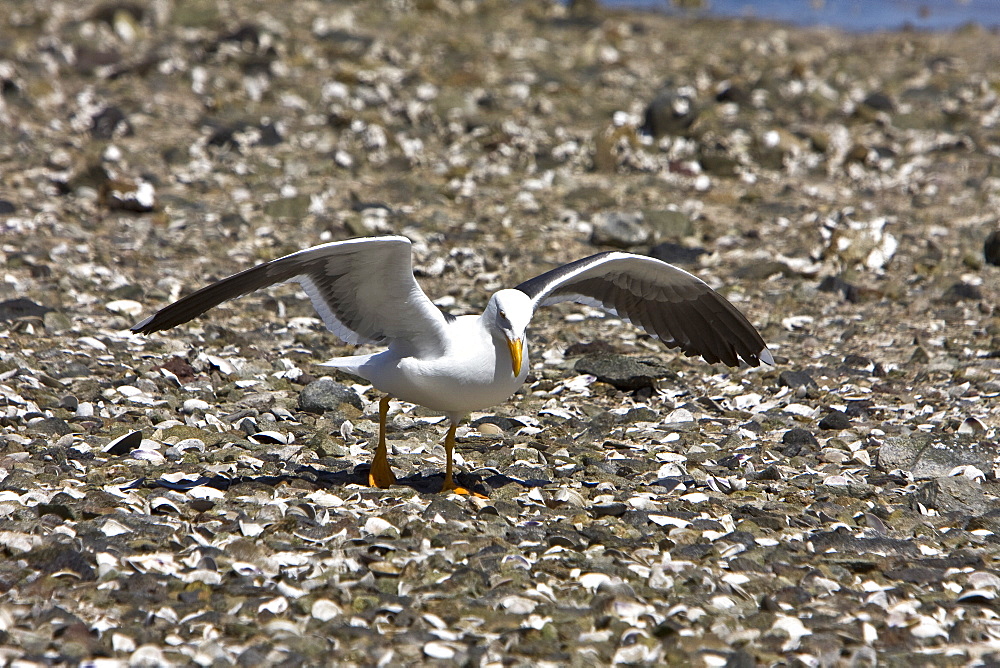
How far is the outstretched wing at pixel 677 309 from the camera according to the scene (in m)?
6.26

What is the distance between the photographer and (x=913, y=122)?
43.5 feet

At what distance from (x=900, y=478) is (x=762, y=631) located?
2066mm

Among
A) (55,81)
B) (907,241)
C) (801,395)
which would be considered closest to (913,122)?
(907,241)

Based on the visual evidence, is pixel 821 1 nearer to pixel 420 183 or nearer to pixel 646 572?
pixel 420 183

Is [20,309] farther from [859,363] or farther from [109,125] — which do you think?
[859,363]

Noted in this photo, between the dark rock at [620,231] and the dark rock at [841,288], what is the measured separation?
160 centimetres

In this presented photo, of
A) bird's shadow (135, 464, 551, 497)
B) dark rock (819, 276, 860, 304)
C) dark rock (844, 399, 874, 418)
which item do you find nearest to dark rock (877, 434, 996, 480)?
dark rock (844, 399, 874, 418)

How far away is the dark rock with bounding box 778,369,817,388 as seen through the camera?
729 centimetres

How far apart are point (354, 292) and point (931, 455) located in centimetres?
327

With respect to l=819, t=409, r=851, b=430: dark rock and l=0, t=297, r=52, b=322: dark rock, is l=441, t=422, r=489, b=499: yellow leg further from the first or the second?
l=0, t=297, r=52, b=322: dark rock

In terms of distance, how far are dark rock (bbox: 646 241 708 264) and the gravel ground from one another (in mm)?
47

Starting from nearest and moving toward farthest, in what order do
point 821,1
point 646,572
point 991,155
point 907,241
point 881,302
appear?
point 646,572
point 881,302
point 907,241
point 991,155
point 821,1

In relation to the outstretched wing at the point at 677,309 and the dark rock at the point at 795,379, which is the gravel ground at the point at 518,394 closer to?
the dark rock at the point at 795,379

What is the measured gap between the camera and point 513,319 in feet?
16.5
